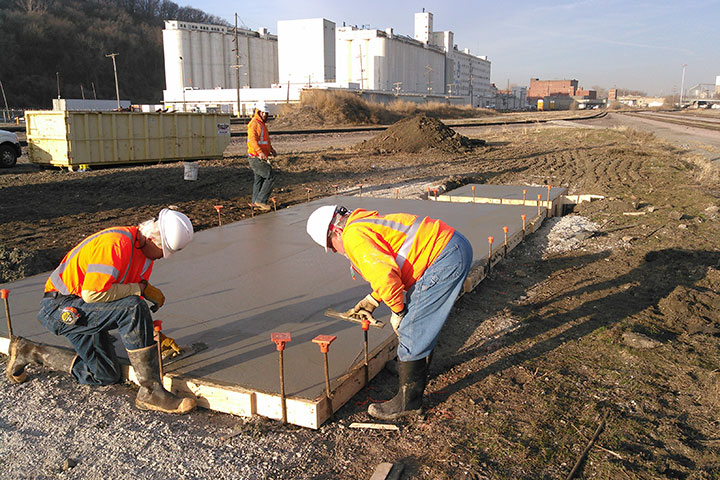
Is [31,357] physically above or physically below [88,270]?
below

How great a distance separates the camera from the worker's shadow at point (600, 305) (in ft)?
13.1

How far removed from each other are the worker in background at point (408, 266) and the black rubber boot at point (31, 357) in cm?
196

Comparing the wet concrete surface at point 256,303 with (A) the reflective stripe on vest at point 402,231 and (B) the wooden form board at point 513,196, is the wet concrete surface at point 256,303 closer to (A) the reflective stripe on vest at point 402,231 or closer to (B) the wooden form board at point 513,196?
(A) the reflective stripe on vest at point 402,231

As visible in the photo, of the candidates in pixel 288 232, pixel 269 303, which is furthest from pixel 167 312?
pixel 288 232

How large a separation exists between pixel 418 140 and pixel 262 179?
1074 cm

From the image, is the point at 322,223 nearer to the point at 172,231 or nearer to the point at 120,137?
the point at 172,231

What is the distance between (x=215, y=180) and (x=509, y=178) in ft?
22.4

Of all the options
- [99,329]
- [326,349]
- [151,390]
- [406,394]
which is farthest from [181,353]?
[406,394]

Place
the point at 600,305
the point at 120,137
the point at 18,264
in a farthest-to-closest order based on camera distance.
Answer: the point at 120,137 < the point at 18,264 < the point at 600,305

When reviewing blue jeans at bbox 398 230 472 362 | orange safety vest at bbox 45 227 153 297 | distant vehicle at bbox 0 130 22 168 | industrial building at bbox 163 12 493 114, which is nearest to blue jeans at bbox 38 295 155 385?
orange safety vest at bbox 45 227 153 297

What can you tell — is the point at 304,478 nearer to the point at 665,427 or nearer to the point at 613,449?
the point at 613,449

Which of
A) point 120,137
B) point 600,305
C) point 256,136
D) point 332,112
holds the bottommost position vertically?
point 600,305

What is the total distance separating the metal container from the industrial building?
102ft

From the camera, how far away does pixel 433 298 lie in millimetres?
3061
